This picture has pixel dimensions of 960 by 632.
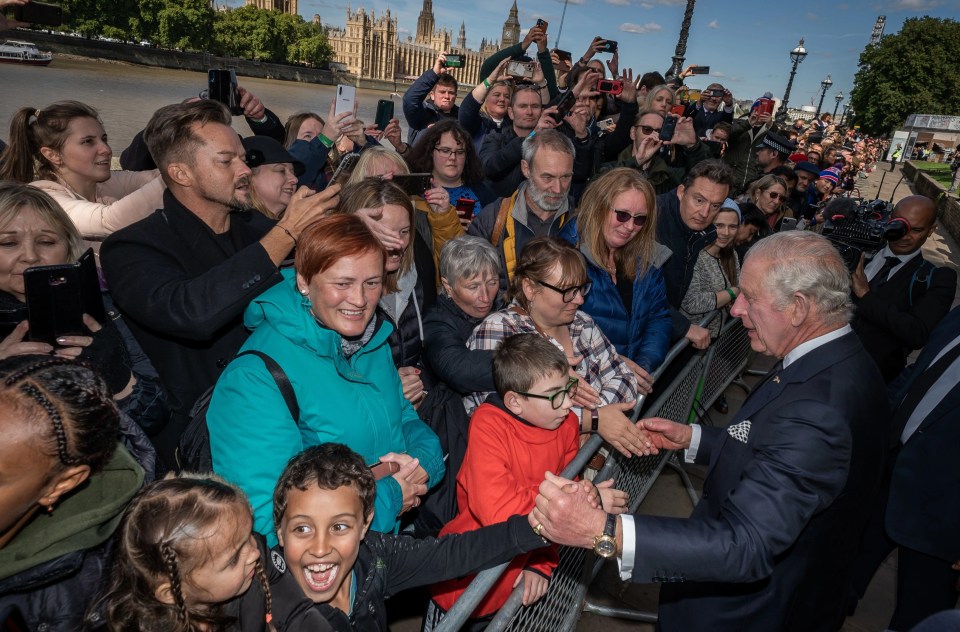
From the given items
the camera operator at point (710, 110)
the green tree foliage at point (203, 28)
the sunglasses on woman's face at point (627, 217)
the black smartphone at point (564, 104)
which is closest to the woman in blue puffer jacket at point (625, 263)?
the sunglasses on woman's face at point (627, 217)

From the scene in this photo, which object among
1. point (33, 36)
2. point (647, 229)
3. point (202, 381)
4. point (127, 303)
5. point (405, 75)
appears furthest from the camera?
point (405, 75)

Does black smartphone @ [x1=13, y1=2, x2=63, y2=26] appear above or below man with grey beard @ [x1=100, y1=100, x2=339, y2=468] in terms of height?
above

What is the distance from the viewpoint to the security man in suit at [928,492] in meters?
2.65

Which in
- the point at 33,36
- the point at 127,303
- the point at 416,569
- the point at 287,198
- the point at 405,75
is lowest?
the point at 416,569

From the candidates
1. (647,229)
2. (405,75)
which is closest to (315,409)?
(647,229)

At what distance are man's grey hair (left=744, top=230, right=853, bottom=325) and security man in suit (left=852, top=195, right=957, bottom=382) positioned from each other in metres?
2.46

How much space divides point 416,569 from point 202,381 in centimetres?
125

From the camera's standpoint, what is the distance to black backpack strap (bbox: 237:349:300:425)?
1699 millimetres

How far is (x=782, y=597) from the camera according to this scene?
6.25 feet

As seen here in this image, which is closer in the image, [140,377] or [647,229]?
[140,377]

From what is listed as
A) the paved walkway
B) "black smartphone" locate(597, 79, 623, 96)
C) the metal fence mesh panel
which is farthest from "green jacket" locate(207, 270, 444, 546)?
"black smartphone" locate(597, 79, 623, 96)

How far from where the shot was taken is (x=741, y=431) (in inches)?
76.4

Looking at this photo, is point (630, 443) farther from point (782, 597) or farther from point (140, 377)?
point (140, 377)

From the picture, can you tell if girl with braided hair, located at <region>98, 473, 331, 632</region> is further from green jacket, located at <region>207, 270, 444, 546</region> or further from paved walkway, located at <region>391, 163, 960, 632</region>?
paved walkway, located at <region>391, 163, 960, 632</region>
